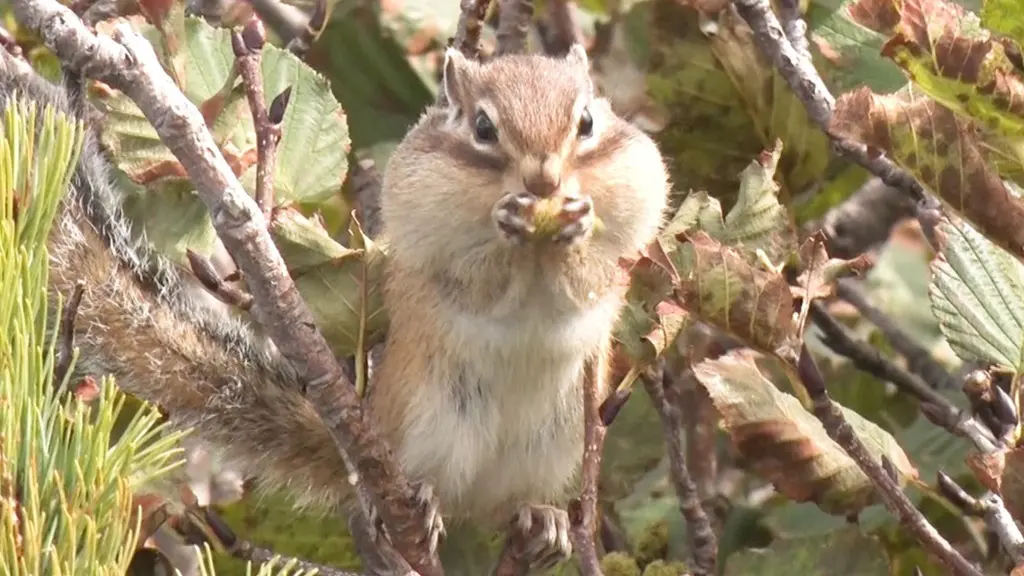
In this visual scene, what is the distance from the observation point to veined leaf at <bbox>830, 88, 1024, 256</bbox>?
3.24 ft

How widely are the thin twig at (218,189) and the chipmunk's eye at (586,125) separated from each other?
1.17 feet

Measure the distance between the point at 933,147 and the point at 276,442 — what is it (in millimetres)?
764

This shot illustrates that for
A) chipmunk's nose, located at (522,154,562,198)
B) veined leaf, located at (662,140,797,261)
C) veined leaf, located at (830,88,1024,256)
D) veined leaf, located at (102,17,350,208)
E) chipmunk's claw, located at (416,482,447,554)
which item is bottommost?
chipmunk's claw, located at (416,482,447,554)

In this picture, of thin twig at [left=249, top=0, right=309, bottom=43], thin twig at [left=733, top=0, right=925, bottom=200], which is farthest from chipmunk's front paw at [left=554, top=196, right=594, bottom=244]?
thin twig at [left=249, top=0, right=309, bottom=43]

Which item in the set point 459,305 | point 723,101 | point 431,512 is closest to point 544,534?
point 431,512

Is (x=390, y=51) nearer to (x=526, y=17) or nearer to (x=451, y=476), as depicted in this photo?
(x=526, y=17)

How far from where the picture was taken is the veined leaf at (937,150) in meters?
0.99

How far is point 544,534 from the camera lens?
1469 millimetres

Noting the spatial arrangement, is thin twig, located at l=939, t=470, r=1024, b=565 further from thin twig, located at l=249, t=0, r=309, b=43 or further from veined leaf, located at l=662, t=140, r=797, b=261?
thin twig, located at l=249, t=0, r=309, b=43

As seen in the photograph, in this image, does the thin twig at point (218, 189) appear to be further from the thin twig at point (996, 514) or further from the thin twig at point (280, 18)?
the thin twig at point (280, 18)

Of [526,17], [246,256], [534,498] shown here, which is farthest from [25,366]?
[526,17]

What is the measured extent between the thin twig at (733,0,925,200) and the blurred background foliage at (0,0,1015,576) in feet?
0.33

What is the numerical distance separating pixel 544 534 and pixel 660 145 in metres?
0.43

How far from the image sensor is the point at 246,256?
1.03 m
